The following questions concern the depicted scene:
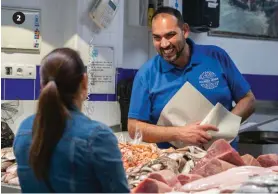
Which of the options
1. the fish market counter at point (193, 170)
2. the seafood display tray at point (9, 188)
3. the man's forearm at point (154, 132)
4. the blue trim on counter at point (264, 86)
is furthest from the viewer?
the blue trim on counter at point (264, 86)

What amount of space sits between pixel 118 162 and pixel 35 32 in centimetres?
328

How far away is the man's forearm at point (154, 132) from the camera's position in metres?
3.20

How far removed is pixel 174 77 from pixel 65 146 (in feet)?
5.84

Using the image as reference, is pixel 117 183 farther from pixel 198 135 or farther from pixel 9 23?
pixel 9 23

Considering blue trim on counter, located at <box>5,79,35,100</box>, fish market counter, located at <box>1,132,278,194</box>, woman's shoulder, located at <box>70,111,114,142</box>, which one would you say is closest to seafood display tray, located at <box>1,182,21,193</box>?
fish market counter, located at <box>1,132,278,194</box>

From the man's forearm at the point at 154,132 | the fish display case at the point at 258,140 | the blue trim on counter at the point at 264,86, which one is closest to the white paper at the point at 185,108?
the man's forearm at the point at 154,132

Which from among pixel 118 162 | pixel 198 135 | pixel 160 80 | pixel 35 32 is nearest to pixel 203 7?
pixel 35 32

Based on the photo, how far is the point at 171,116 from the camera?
337 cm

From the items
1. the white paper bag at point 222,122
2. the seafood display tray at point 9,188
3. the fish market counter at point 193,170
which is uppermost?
the white paper bag at point 222,122

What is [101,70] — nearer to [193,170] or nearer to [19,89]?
[19,89]

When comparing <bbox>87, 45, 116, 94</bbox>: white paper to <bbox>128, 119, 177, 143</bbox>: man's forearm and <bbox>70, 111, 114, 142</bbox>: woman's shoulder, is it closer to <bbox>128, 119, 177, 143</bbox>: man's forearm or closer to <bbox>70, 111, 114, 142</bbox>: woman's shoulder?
<bbox>128, 119, 177, 143</bbox>: man's forearm

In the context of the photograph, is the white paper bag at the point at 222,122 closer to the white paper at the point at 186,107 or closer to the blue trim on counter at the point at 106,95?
the white paper at the point at 186,107

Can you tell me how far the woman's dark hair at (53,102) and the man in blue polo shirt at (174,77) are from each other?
150cm

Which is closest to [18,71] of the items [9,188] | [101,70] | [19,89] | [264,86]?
[19,89]
